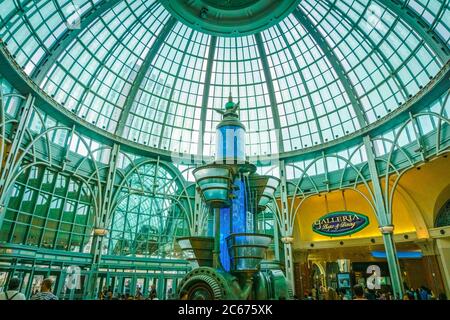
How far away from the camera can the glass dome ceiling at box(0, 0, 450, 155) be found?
19.2m

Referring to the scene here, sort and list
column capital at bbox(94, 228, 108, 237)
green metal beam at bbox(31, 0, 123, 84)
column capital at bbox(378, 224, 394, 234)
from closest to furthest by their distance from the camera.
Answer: green metal beam at bbox(31, 0, 123, 84)
column capital at bbox(378, 224, 394, 234)
column capital at bbox(94, 228, 108, 237)

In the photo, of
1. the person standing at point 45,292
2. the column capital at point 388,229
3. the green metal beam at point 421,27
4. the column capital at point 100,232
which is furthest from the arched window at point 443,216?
the column capital at point 100,232

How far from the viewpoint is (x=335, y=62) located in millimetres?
25281

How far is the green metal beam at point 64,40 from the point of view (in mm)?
19388

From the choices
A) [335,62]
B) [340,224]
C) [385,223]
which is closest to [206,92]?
[335,62]

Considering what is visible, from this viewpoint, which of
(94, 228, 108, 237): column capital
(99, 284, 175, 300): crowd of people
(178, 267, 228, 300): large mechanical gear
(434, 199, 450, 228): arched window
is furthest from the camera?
(94, 228, 108, 237): column capital

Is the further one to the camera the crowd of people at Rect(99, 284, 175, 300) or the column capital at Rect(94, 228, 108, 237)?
the column capital at Rect(94, 228, 108, 237)

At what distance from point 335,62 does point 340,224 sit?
584 inches

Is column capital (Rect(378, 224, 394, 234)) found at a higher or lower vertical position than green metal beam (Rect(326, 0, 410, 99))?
lower

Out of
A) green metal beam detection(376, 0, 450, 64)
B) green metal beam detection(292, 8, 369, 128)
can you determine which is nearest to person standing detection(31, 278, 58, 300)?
green metal beam detection(376, 0, 450, 64)

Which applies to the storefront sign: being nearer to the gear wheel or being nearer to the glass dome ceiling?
the glass dome ceiling

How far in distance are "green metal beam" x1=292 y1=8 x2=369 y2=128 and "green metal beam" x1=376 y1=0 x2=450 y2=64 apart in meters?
6.03

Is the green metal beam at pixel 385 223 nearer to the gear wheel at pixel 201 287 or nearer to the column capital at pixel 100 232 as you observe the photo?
the gear wheel at pixel 201 287

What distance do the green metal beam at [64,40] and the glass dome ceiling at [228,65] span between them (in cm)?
7
